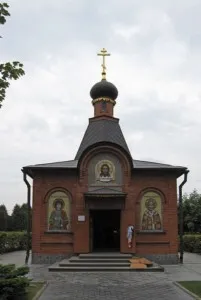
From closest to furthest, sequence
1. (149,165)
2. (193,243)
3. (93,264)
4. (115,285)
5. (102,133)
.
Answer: (115,285), (93,264), (149,165), (102,133), (193,243)

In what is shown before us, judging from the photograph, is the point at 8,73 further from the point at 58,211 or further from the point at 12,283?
the point at 58,211

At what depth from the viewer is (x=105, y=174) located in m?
18.7

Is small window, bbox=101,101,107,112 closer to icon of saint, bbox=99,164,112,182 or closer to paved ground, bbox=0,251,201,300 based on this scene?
icon of saint, bbox=99,164,112,182

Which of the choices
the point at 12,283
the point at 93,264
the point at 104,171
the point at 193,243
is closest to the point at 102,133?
the point at 104,171

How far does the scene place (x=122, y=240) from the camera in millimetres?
18031

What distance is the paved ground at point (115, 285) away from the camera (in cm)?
1016

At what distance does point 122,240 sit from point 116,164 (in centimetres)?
334

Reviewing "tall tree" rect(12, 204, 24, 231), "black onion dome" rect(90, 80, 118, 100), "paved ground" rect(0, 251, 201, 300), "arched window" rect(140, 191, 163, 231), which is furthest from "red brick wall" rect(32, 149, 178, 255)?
"tall tree" rect(12, 204, 24, 231)

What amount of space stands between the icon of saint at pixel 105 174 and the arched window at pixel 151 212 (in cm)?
178

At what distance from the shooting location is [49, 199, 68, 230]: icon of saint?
18.4 metres

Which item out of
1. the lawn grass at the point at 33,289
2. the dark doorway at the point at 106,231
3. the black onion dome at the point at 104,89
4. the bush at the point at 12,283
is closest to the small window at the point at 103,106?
the black onion dome at the point at 104,89

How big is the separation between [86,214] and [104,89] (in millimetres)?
7428

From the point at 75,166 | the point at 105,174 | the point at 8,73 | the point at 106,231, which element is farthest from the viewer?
the point at 106,231

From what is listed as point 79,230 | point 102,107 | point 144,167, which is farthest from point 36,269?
point 102,107
